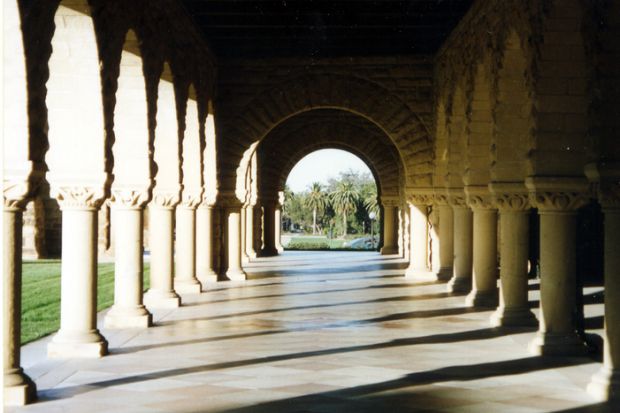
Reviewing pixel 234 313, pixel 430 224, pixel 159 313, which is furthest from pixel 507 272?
pixel 430 224

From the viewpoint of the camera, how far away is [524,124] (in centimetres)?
1255

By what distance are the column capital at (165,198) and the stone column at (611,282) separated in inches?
332

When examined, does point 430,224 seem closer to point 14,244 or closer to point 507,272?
point 507,272

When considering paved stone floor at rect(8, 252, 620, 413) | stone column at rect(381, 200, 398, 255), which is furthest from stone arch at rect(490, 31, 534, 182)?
stone column at rect(381, 200, 398, 255)

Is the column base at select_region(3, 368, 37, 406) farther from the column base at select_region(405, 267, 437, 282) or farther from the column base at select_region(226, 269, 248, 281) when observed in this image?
the column base at select_region(405, 267, 437, 282)

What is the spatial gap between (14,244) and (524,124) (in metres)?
7.99

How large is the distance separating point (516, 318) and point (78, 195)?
266 inches

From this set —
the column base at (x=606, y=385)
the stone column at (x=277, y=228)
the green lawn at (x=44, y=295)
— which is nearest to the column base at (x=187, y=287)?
the green lawn at (x=44, y=295)

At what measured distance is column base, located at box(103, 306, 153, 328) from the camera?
12398 mm

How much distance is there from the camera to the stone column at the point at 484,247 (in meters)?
14.5

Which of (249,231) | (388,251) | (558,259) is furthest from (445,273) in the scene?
(388,251)

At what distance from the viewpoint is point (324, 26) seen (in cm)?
1691

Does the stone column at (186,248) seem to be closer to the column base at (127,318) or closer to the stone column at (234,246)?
the stone column at (234,246)

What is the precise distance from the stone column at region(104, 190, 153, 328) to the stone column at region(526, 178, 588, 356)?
566cm
